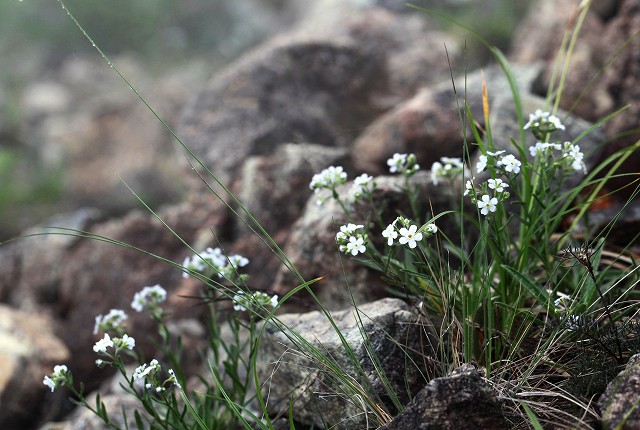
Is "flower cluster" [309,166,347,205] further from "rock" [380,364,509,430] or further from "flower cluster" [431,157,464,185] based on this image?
"rock" [380,364,509,430]

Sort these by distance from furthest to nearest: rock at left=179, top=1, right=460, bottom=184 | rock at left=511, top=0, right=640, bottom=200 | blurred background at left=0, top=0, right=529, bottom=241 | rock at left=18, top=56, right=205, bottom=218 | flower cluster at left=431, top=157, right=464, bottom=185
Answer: rock at left=18, top=56, right=205, bottom=218
blurred background at left=0, top=0, right=529, bottom=241
rock at left=179, top=1, right=460, bottom=184
rock at left=511, top=0, right=640, bottom=200
flower cluster at left=431, top=157, right=464, bottom=185

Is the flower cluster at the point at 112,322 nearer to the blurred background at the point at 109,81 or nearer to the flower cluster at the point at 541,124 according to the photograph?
the flower cluster at the point at 541,124

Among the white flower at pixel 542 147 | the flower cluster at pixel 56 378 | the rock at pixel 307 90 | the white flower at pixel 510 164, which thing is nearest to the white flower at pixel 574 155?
the white flower at pixel 542 147

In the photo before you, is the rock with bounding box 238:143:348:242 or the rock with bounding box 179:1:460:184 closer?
the rock with bounding box 238:143:348:242

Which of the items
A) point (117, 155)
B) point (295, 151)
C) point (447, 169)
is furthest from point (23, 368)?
point (117, 155)

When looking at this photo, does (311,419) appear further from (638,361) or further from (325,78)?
(325,78)

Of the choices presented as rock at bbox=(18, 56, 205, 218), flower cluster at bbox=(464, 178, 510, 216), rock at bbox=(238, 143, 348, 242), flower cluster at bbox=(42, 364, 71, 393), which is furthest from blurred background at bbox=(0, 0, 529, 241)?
flower cluster at bbox=(42, 364, 71, 393)
